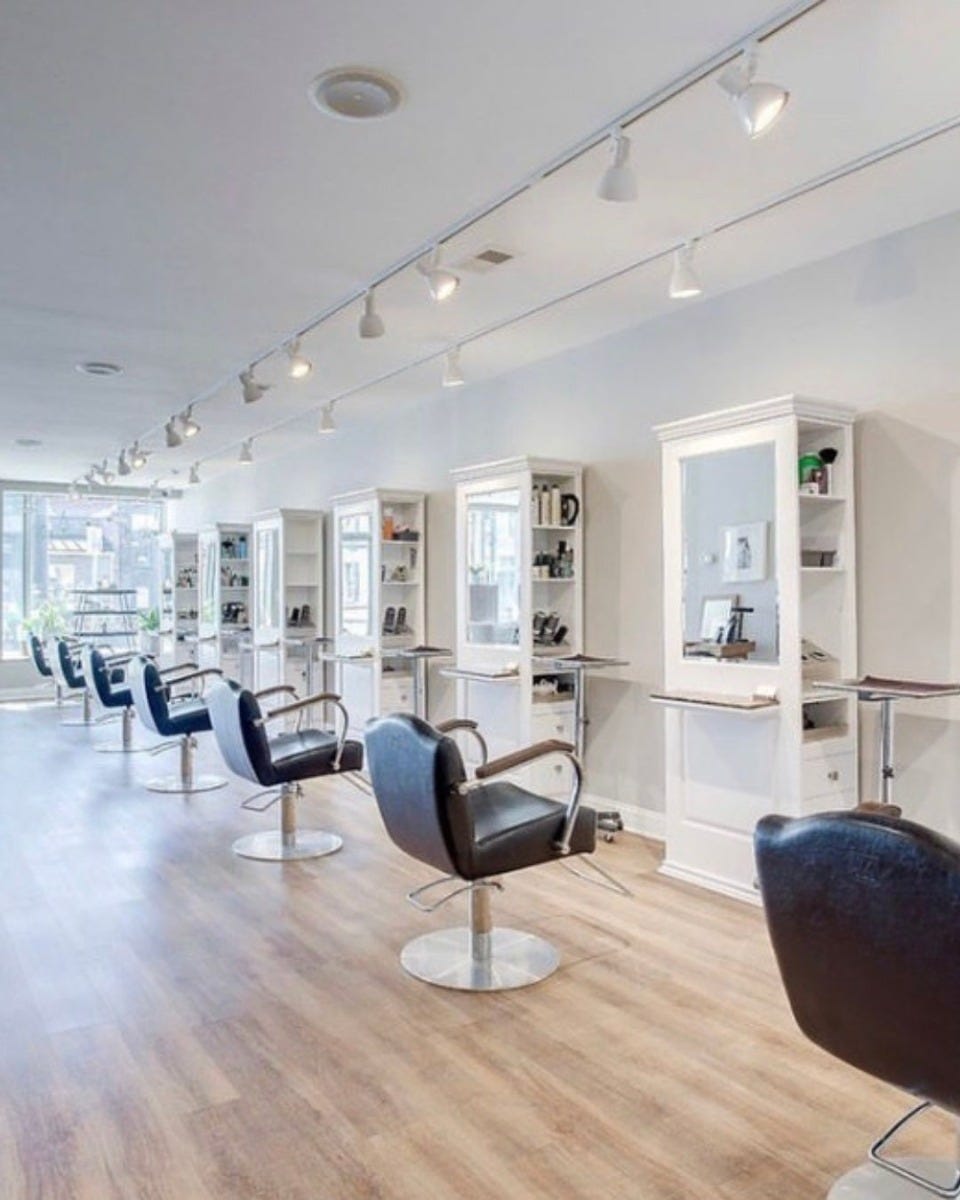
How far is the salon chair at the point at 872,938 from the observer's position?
139 centimetres

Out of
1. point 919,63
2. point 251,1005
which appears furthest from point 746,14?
point 251,1005

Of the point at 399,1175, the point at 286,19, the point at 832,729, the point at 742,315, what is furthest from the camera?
the point at 742,315

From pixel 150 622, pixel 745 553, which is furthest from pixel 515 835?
pixel 150 622

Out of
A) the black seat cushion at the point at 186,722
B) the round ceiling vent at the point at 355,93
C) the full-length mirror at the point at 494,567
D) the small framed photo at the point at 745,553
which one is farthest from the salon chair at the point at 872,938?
the black seat cushion at the point at 186,722

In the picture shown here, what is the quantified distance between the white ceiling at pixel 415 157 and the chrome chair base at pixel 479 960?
2.57 metres

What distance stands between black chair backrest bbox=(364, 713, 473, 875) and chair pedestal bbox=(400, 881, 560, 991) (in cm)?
30

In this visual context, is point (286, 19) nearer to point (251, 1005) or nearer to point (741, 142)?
point (741, 142)

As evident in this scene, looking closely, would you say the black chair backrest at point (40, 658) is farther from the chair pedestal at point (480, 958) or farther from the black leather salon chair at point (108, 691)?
the chair pedestal at point (480, 958)

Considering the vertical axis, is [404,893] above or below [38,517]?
below

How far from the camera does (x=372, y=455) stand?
727 cm

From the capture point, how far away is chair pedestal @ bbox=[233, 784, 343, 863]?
169 inches

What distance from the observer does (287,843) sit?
4387mm

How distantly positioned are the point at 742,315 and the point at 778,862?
320cm

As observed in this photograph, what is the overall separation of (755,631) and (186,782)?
146 inches
